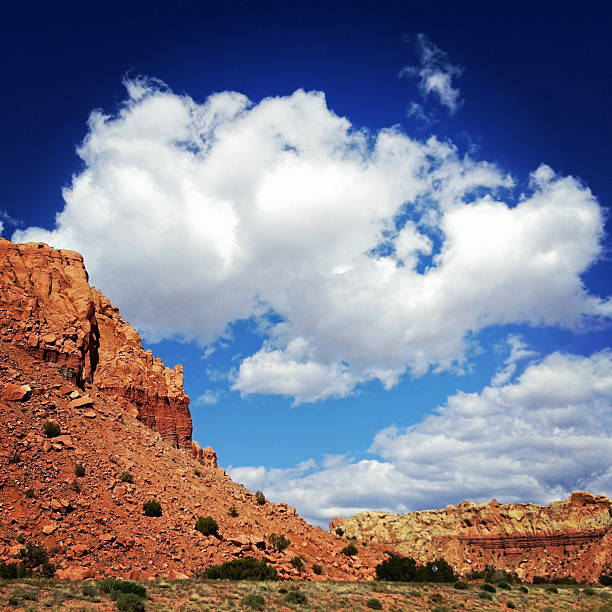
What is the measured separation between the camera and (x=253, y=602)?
104ft

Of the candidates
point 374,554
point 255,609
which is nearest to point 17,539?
point 255,609

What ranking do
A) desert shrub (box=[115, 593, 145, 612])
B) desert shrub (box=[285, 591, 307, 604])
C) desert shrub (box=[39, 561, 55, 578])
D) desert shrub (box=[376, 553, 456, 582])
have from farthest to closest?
1. desert shrub (box=[376, 553, 456, 582])
2. desert shrub (box=[285, 591, 307, 604])
3. desert shrub (box=[39, 561, 55, 578])
4. desert shrub (box=[115, 593, 145, 612])

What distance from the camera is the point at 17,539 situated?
34.1m

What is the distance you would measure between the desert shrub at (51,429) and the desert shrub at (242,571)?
15.6m

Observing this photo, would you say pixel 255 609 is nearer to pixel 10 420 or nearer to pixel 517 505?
pixel 10 420

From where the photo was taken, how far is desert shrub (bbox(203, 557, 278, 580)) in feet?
129

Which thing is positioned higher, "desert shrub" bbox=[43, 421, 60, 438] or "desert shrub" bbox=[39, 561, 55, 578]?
"desert shrub" bbox=[43, 421, 60, 438]

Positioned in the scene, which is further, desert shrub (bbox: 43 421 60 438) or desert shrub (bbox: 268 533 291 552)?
desert shrub (bbox: 268 533 291 552)

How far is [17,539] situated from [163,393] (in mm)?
30664

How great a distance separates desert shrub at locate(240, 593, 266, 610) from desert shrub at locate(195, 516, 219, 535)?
38.9 feet

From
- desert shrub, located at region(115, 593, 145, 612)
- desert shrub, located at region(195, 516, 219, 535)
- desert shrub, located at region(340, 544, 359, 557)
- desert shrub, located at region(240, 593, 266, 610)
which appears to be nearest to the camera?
desert shrub, located at region(115, 593, 145, 612)

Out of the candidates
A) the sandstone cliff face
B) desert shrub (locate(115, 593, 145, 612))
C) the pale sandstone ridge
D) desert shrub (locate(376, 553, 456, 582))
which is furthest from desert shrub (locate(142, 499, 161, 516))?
the pale sandstone ridge

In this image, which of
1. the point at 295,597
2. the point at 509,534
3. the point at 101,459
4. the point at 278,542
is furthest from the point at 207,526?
the point at 509,534

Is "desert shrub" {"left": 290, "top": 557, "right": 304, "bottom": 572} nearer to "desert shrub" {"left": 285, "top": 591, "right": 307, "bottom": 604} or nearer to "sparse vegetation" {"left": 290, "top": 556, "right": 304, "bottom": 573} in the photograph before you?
"sparse vegetation" {"left": 290, "top": 556, "right": 304, "bottom": 573}
